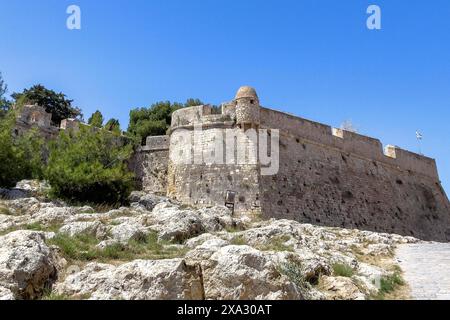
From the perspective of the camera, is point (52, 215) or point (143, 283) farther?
point (52, 215)

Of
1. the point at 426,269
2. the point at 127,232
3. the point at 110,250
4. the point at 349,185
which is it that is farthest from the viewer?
the point at 349,185

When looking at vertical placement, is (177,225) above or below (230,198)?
below

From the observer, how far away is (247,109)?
19984 millimetres

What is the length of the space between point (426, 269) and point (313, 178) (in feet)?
42.3

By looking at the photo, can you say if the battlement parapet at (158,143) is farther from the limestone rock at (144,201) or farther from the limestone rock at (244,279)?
the limestone rock at (244,279)

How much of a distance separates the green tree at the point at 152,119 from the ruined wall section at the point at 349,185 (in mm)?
11069

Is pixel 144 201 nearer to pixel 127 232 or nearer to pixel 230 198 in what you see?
pixel 230 198

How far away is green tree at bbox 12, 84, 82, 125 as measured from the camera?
36.0 meters

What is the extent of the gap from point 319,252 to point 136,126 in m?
24.0

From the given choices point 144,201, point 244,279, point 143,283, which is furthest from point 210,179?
point 143,283

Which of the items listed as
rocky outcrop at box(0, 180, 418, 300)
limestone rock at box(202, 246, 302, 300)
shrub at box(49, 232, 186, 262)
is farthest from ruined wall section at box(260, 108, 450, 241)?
limestone rock at box(202, 246, 302, 300)

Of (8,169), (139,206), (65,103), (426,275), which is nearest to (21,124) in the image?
(8,169)

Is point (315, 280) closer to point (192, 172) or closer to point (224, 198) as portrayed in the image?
point (224, 198)

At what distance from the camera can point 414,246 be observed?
1305cm
